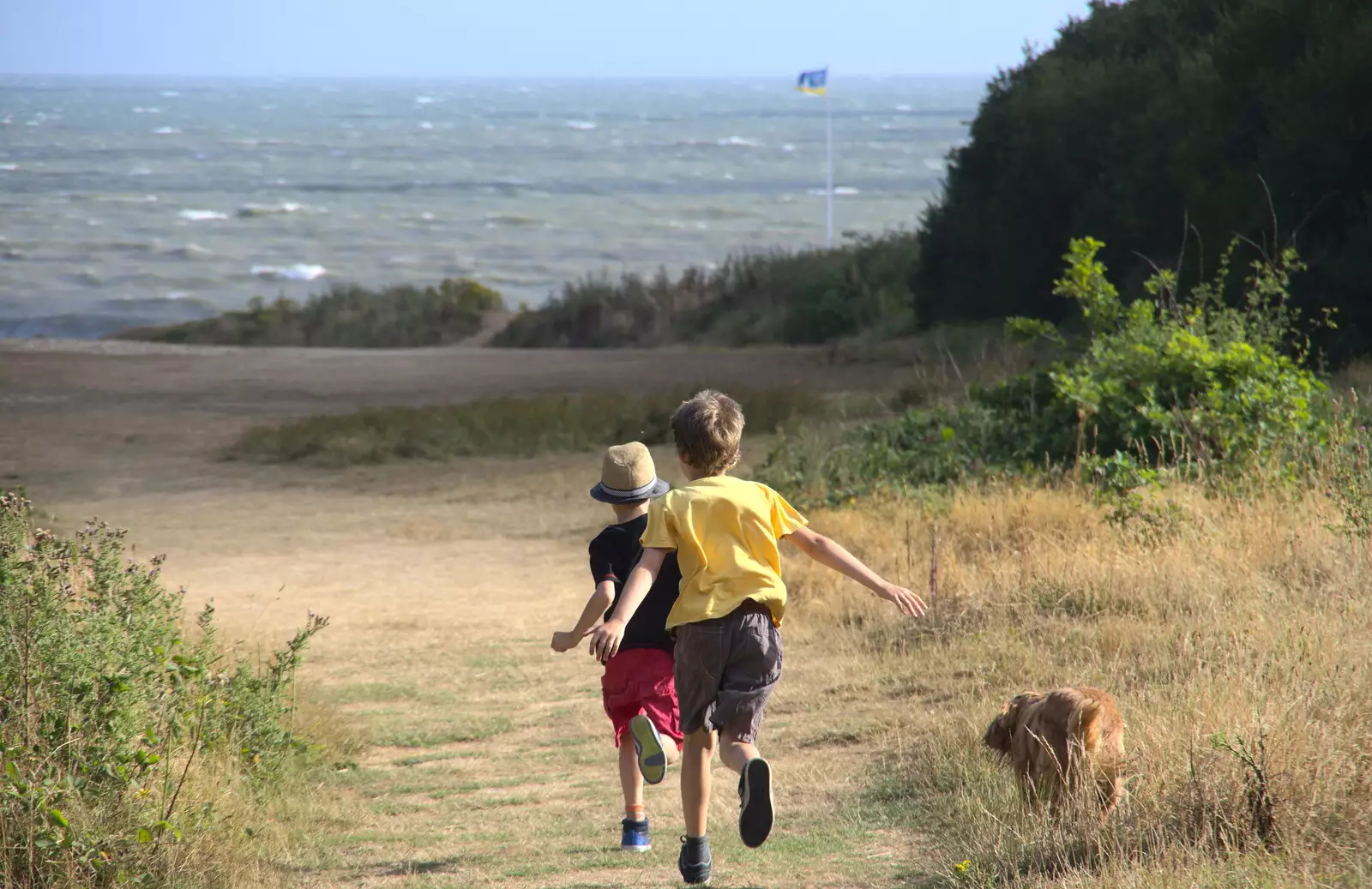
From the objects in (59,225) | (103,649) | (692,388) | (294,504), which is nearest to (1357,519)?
(103,649)

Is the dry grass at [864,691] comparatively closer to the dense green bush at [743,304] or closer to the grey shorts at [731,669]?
the grey shorts at [731,669]

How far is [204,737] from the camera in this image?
15.9 ft

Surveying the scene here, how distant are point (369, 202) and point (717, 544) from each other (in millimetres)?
67908

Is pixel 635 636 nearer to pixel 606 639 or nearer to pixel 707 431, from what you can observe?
pixel 606 639

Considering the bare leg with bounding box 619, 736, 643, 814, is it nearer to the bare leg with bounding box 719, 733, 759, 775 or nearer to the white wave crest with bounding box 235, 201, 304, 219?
the bare leg with bounding box 719, 733, 759, 775

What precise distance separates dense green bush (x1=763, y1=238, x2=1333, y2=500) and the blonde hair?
4.96m

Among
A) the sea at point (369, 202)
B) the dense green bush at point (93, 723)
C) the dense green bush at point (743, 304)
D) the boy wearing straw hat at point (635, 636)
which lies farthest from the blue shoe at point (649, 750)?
the sea at point (369, 202)

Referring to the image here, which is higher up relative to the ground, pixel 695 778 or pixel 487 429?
pixel 695 778

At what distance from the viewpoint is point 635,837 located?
15.0 ft

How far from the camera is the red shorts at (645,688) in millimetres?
4477

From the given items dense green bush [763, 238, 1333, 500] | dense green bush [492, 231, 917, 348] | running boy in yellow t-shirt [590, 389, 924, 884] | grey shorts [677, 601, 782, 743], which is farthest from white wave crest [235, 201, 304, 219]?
grey shorts [677, 601, 782, 743]

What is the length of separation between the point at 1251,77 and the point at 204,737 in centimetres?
1428

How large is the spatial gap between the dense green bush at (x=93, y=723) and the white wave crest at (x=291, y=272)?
4317 centimetres

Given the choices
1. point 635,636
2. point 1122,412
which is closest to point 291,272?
point 1122,412
